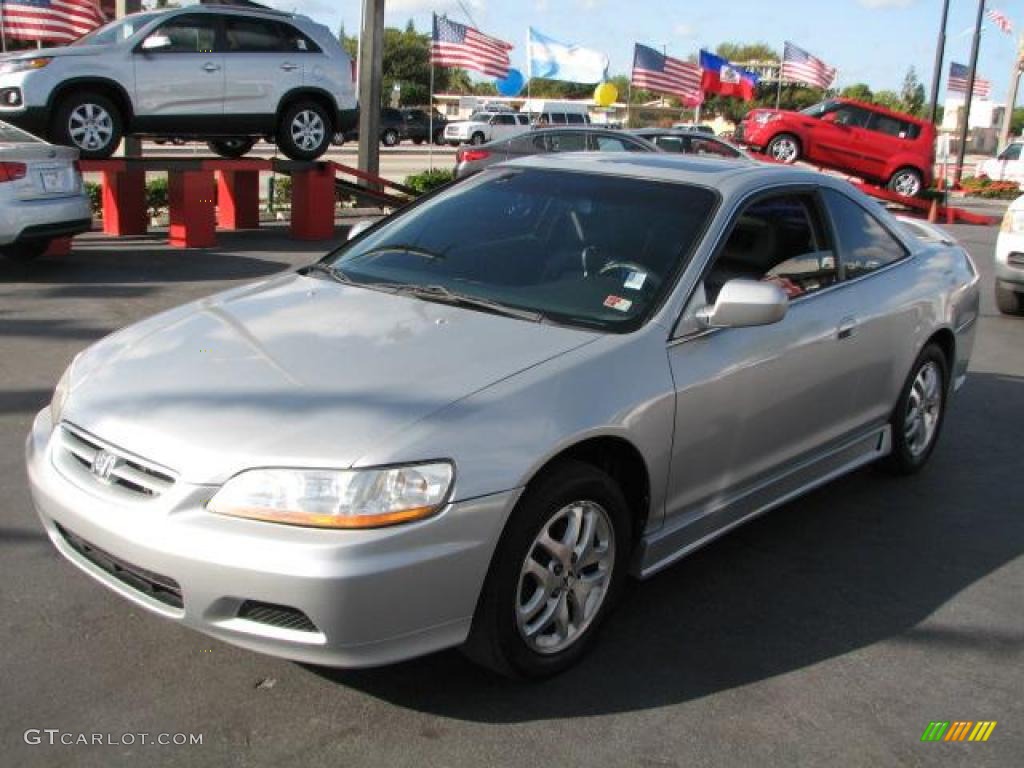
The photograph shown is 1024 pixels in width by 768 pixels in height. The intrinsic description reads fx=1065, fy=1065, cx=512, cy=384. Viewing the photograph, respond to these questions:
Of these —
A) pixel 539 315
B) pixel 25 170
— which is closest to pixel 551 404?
pixel 539 315

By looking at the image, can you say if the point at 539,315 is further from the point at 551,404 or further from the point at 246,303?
the point at 246,303

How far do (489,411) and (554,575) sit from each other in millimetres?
595

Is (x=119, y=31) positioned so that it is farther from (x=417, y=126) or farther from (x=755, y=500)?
(x=417, y=126)

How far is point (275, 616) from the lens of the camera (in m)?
2.82

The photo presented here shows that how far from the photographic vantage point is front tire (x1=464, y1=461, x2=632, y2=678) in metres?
3.03

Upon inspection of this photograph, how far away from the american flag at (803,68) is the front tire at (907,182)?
607 centimetres

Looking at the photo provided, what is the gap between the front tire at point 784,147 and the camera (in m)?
23.0

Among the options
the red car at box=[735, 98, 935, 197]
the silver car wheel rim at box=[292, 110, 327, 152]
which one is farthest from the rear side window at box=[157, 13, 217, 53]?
the red car at box=[735, 98, 935, 197]

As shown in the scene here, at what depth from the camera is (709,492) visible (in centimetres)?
381

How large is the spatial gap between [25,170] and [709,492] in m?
7.24

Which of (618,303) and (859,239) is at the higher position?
(859,239)

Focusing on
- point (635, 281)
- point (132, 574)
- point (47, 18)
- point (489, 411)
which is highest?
point (47, 18)

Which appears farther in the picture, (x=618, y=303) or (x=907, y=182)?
(x=907, y=182)

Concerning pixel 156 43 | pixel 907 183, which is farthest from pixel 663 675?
pixel 907 183
